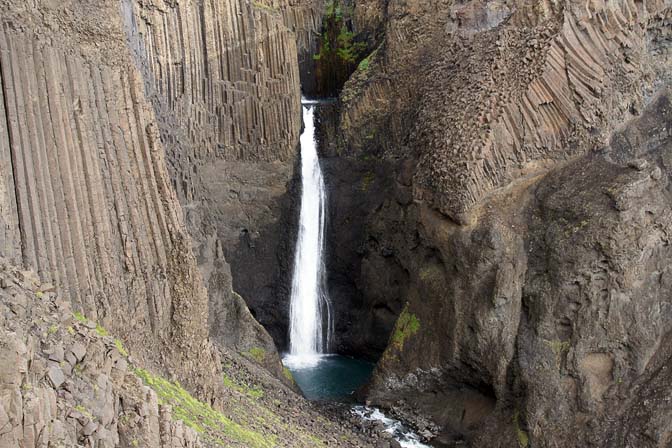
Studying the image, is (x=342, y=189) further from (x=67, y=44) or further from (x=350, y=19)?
(x=67, y=44)

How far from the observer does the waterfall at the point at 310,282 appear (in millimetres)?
27156

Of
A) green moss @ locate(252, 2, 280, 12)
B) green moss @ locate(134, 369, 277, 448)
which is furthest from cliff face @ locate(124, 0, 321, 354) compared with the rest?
green moss @ locate(134, 369, 277, 448)

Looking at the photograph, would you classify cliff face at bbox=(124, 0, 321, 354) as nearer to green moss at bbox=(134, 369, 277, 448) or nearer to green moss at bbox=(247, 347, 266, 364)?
green moss at bbox=(247, 347, 266, 364)

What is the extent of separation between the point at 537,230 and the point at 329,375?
9597 millimetres

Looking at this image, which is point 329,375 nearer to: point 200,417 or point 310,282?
point 310,282

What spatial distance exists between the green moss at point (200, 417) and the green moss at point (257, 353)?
22.7ft

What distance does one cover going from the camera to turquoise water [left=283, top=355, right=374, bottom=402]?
23250mm

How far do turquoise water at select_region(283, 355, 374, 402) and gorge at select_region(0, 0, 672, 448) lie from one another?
14 cm

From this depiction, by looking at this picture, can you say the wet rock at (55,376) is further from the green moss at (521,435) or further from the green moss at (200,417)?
the green moss at (521,435)

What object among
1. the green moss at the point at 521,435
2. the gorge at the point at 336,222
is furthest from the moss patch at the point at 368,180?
the green moss at the point at 521,435

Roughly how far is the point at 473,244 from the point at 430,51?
8770 mm

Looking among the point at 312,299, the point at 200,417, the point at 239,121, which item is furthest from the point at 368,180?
the point at 200,417

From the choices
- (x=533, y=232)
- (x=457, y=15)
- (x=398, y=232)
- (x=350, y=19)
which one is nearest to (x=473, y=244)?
(x=533, y=232)

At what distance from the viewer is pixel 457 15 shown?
2347 cm
